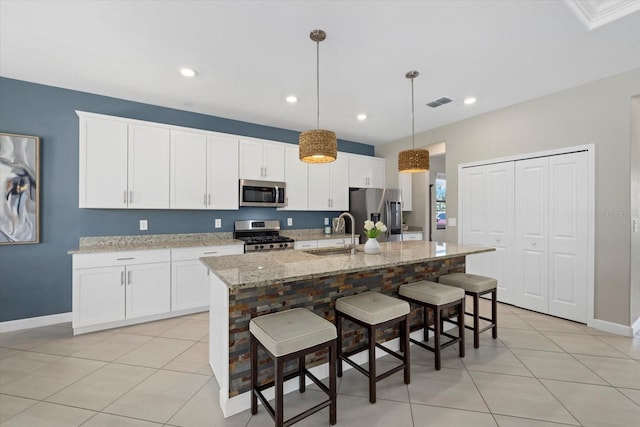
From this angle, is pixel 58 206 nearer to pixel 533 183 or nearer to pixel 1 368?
pixel 1 368

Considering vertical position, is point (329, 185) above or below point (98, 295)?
above

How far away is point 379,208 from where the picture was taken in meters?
5.04

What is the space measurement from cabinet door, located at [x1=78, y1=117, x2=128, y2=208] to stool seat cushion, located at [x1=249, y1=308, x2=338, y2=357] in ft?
8.66

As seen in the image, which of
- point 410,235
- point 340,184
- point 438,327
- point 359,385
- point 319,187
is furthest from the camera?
point 410,235

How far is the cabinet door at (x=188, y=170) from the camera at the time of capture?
3.62m

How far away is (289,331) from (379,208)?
3753 millimetres

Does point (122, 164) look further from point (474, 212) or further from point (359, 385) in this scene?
point (474, 212)

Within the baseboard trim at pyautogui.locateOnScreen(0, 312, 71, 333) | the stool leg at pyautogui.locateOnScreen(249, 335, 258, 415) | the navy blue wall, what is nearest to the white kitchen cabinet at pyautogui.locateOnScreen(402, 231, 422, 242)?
the stool leg at pyautogui.locateOnScreen(249, 335, 258, 415)

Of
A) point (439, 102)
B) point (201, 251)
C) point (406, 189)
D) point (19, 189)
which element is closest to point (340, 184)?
point (406, 189)

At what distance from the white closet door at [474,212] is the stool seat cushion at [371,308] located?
2.73 metres

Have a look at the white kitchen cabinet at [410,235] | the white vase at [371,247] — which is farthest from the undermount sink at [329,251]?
the white kitchen cabinet at [410,235]

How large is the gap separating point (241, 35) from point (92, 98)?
2361 mm

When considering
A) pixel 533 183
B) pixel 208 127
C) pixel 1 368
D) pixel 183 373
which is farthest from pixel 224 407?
pixel 533 183

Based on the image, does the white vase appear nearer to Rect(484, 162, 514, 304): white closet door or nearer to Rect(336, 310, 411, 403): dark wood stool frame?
Rect(336, 310, 411, 403): dark wood stool frame
